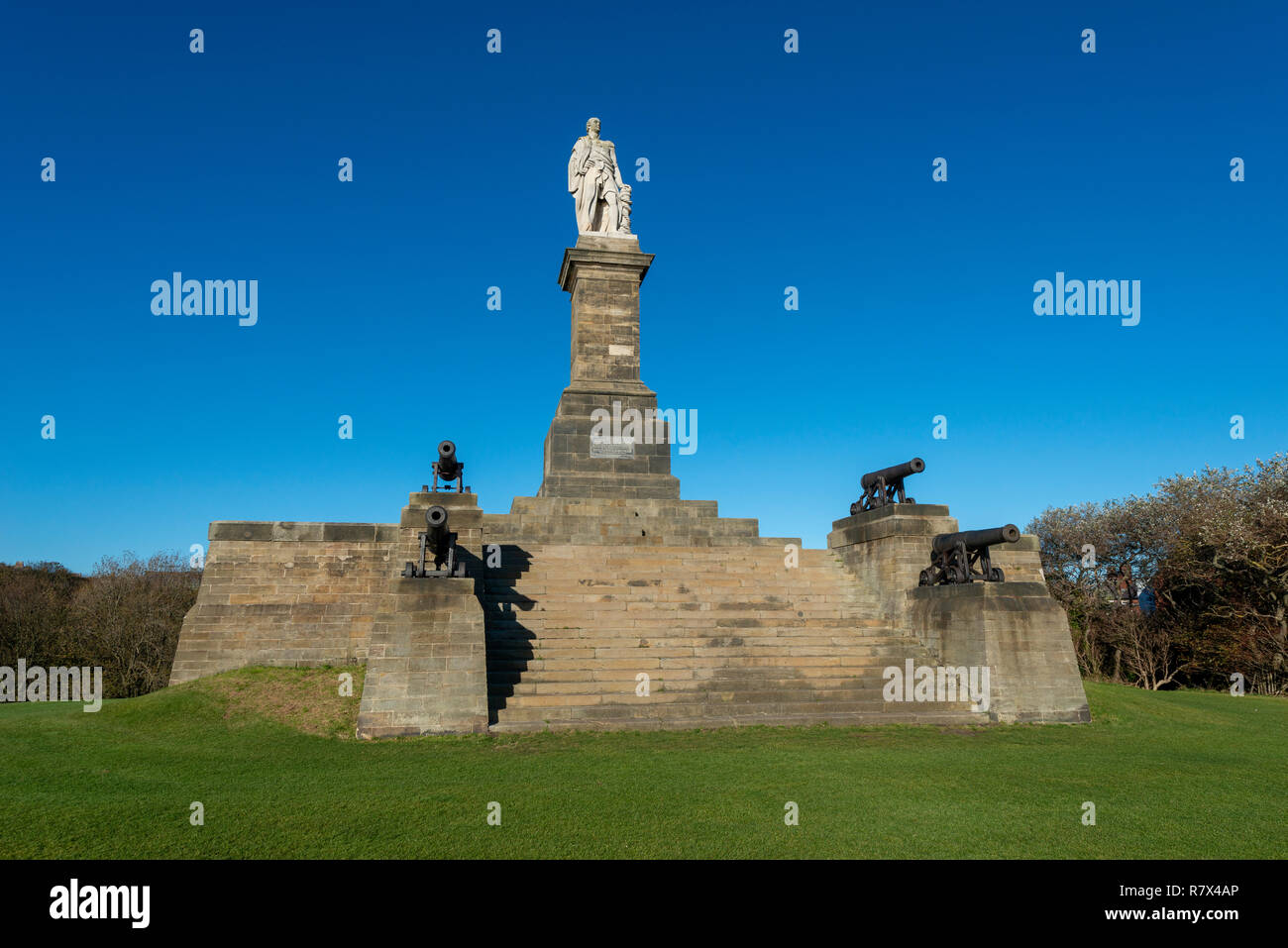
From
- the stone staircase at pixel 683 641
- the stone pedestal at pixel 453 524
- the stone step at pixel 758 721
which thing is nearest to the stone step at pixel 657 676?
the stone staircase at pixel 683 641

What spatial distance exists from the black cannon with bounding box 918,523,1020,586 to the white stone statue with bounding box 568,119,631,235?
14394mm

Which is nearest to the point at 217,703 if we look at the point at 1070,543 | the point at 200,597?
the point at 200,597

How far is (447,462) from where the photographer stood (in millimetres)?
15305

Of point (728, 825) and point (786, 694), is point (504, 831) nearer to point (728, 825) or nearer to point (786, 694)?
point (728, 825)

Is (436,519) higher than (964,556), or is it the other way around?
(436,519)

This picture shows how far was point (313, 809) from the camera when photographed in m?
6.84

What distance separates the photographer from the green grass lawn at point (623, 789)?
596 cm

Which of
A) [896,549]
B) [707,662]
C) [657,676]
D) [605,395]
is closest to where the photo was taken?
[657,676]

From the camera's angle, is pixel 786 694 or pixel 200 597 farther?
pixel 200 597

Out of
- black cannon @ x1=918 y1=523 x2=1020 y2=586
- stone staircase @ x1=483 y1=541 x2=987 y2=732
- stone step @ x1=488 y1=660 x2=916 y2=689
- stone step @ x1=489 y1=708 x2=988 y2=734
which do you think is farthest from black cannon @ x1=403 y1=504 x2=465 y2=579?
black cannon @ x1=918 y1=523 x2=1020 y2=586

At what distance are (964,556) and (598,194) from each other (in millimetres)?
16157

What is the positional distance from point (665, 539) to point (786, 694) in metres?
6.69

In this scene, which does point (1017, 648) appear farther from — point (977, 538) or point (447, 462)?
point (447, 462)
